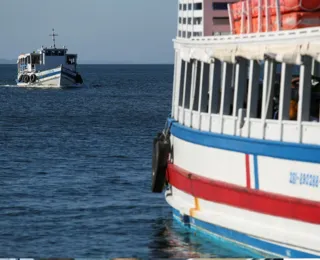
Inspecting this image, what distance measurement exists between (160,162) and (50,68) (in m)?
95.2

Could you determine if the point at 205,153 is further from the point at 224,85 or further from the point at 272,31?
the point at 272,31

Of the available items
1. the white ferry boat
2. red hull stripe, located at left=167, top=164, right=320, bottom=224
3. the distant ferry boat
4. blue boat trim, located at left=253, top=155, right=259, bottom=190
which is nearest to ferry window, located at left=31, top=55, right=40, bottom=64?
the distant ferry boat

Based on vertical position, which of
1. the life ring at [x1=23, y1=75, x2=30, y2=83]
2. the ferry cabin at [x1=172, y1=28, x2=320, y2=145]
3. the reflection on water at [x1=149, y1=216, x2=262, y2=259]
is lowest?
the life ring at [x1=23, y1=75, x2=30, y2=83]

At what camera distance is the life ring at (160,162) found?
27.3m

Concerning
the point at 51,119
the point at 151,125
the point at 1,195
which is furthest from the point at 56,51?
the point at 1,195

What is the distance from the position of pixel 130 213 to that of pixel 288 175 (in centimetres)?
1072

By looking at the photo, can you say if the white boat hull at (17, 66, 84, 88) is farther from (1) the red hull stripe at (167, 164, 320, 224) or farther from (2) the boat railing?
(2) the boat railing

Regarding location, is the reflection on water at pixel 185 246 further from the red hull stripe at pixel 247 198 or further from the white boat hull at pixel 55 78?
the white boat hull at pixel 55 78

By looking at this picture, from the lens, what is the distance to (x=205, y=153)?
78.7 ft

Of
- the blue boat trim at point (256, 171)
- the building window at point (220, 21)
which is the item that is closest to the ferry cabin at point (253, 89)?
the blue boat trim at point (256, 171)

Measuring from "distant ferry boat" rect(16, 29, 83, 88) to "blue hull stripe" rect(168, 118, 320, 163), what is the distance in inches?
3721

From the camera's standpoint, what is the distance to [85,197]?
3400cm

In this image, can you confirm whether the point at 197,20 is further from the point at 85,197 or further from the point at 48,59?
the point at 48,59

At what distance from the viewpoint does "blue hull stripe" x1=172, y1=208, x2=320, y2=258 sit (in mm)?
20703
